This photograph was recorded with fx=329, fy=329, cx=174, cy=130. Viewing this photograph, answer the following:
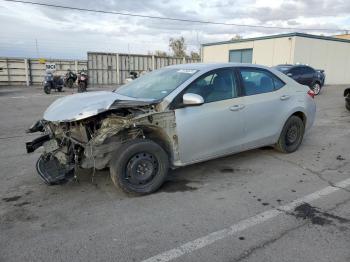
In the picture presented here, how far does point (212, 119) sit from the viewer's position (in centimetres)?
456

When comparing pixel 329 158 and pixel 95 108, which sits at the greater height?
pixel 95 108

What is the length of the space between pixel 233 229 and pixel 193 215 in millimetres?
500

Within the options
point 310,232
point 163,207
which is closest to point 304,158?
point 310,232

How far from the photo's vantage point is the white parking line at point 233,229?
2.95m

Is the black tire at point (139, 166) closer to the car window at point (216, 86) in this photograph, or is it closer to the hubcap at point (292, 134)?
the car window at point (216, 86)

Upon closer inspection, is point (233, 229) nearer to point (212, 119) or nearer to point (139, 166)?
point (139, 166)

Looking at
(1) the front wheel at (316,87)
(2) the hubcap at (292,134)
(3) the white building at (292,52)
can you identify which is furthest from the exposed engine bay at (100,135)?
(3) the white building at (292,52)

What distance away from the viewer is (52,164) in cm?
422

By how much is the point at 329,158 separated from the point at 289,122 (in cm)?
98

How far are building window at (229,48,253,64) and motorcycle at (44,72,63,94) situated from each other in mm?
15465

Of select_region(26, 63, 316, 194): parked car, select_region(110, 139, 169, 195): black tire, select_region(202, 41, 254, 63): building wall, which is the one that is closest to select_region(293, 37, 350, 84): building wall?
select_region(202, 41, 254, 63): building wall

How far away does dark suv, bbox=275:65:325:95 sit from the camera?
54.7 feet

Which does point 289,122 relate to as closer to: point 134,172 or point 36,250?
point 134,172

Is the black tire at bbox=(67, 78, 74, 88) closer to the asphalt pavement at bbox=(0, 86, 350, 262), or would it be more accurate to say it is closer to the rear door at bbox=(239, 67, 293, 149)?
the asphalt pavement at bbox=(0, 86, 350, 262)
